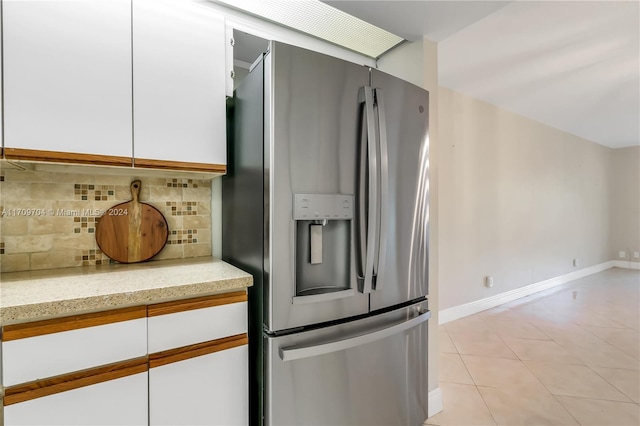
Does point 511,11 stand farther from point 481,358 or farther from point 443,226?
point 481,358

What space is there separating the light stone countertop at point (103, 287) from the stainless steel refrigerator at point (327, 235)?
193mm

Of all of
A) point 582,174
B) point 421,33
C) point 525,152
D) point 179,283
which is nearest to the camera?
point 179,283

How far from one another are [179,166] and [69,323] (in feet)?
2.36

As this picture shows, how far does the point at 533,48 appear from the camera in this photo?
2533 millimetres

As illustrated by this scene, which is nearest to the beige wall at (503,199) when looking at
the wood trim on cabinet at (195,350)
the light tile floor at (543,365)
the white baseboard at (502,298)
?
the white baseboard at (502,298)

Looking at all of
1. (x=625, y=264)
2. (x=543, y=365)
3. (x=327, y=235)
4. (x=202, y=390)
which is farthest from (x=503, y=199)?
(x=625, y=264)

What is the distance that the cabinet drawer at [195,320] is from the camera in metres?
1.10

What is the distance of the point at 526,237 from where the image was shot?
14.5 feet

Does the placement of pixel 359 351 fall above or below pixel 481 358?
above

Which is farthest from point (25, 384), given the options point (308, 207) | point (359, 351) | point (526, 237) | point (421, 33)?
point (526, 237)

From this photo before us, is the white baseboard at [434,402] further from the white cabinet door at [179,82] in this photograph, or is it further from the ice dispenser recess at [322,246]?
the white cabinet door at [179,82]

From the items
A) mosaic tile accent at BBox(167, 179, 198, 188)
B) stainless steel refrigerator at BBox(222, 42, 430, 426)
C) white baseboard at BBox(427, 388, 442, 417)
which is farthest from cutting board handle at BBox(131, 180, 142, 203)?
white baseboard at BBox(427, 388, 442, 417)

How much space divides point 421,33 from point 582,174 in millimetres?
5821

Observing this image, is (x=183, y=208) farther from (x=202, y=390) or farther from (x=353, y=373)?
(x=353, y=373)
